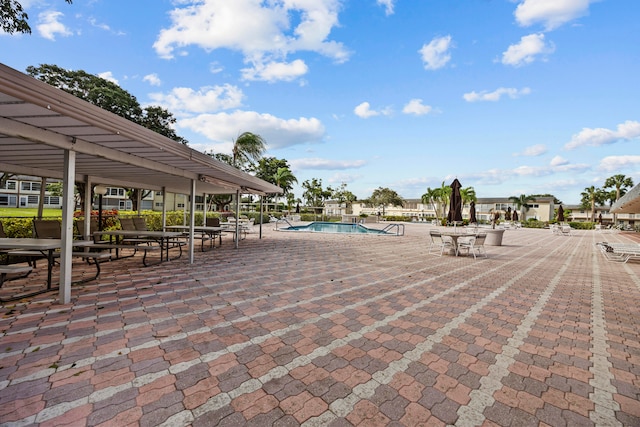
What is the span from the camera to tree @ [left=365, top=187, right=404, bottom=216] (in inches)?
3036

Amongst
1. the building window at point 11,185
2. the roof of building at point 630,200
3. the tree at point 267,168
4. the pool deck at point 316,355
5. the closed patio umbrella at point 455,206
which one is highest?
the tree at point 267,168

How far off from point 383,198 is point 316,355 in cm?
7627

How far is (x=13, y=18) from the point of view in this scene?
6.88m

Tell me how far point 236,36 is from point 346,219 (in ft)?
88.8

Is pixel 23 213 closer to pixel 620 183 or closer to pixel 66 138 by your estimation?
pixel 66 138

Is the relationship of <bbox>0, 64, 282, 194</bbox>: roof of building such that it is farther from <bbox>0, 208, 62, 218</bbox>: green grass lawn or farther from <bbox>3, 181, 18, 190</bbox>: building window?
<bbox>3, 181, 18, 190</bbox>: building window

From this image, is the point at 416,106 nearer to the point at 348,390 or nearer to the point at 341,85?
the point at 341,85

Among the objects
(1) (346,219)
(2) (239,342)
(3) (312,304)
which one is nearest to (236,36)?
(3) (312,304)

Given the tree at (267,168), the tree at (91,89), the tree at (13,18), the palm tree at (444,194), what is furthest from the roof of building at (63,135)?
the palm tree at (444,194)

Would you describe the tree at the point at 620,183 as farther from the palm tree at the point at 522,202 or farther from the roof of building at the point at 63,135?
the roof of building at the point at 63,135

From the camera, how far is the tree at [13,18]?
668 cm

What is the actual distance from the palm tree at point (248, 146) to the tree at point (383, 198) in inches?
2234

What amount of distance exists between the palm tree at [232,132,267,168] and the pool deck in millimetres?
17706

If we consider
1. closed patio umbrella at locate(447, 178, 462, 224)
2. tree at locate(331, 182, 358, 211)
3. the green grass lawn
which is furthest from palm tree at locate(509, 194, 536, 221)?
the green grass lawn
